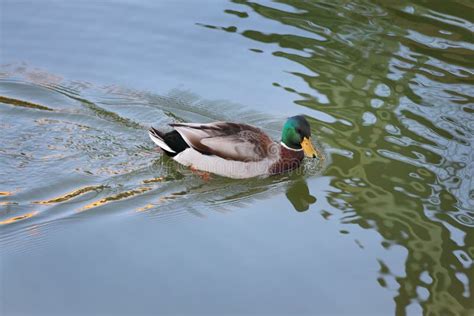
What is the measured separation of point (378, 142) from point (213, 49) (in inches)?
110

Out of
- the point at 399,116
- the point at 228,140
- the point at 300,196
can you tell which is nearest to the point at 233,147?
the point at 228,140

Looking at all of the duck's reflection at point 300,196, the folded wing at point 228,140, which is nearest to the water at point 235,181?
the duck's reflection at point 300,196

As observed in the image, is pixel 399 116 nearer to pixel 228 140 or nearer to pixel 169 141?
pixel 228 140

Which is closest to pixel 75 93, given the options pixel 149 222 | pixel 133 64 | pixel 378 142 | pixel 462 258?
pixel 133 64

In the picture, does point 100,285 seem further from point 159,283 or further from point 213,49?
point 213,49

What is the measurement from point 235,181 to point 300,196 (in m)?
→ 0.68

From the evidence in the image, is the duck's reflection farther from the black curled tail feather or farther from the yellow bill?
the black curled tail feather

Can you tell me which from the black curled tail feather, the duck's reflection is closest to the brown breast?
the duck's reflection

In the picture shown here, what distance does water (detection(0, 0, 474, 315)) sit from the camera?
612 centimetres

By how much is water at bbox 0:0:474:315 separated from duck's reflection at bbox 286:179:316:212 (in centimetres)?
2

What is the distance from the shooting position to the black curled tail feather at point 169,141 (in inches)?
319

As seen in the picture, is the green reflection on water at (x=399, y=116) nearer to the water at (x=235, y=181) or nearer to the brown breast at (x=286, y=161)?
the water at (x=235, y=181)

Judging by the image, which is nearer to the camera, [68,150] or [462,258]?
[462,258]

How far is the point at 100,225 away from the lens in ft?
22.2
